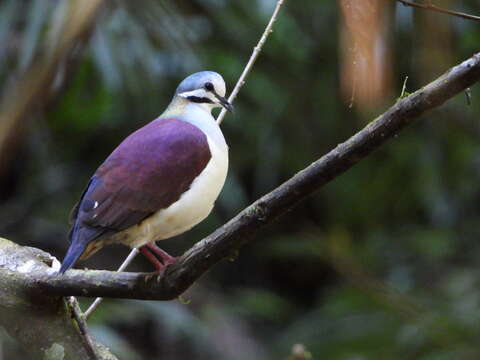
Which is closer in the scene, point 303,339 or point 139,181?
point 139,181

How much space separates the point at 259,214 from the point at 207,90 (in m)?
1.02

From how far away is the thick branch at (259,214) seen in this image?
5.91 feet

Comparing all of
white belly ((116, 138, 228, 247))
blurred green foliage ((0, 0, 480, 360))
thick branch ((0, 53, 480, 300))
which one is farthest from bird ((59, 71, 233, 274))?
blurred green foliage ((0, 0, 480, 360))

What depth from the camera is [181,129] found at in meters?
2.71

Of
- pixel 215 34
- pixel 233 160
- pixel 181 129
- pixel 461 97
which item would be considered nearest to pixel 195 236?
pixel 233 160

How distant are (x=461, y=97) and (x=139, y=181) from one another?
4.38m

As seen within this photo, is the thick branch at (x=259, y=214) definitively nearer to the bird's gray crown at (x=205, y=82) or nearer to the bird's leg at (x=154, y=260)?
the bird's leg at (x=154, y=260)

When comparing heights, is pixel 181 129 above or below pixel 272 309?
above

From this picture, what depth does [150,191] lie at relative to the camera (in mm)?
2502

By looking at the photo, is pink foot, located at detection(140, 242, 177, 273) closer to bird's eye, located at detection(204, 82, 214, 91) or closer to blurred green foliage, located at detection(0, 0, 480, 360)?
bird's eye, located at detection(204, 82, 214, 91)

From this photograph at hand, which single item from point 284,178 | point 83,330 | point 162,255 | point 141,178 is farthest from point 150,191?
point 284,178

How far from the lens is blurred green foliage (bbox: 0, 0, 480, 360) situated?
591 centimetres

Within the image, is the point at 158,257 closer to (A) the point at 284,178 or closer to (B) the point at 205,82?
(B) the point at 205,82

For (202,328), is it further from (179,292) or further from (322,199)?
(179,292)
